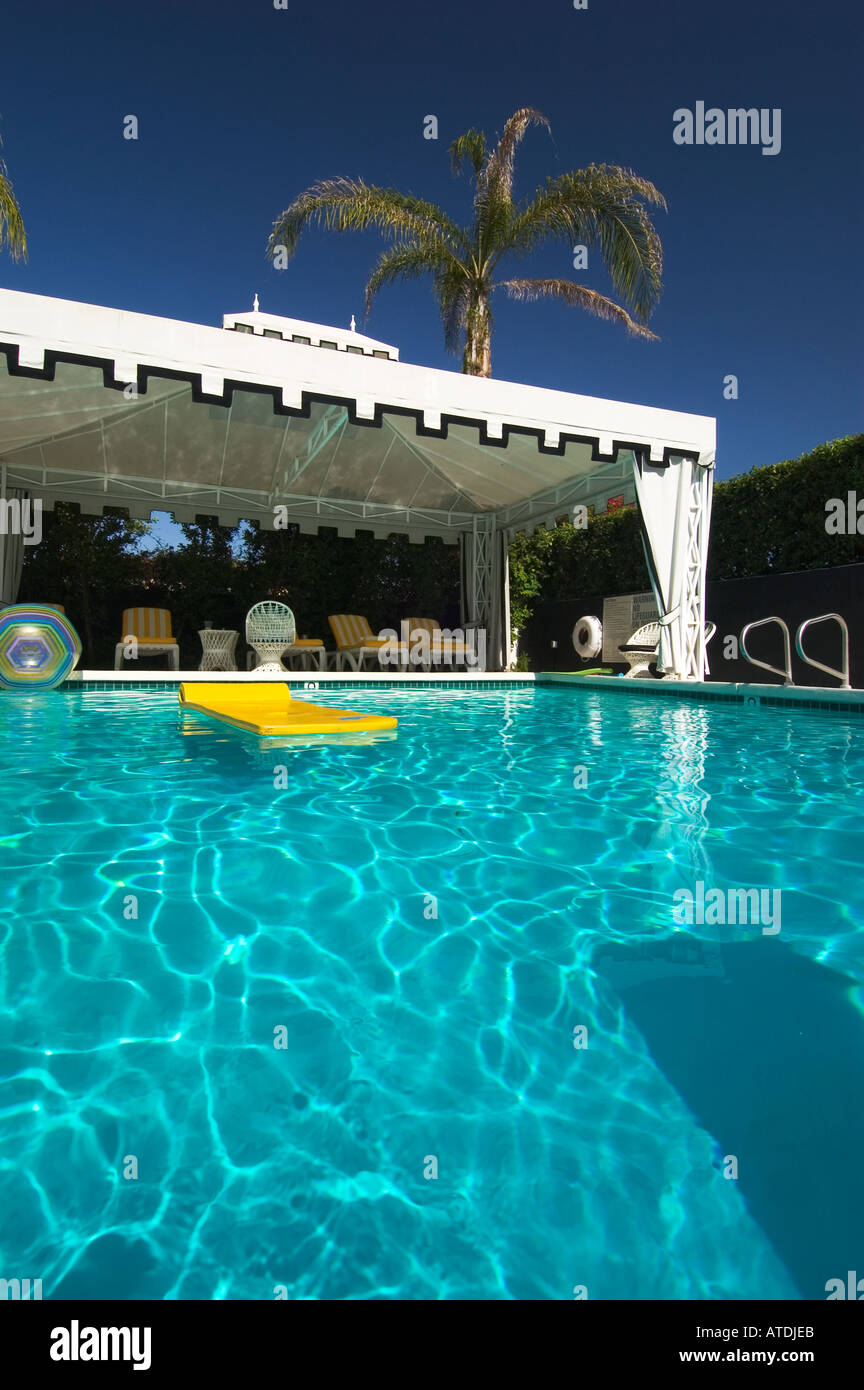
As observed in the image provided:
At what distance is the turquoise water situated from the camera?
39.7 inches

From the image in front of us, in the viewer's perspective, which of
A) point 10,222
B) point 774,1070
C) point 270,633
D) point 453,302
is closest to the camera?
point 774,1070

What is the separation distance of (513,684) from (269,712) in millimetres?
6095

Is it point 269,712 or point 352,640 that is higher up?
point 352,640

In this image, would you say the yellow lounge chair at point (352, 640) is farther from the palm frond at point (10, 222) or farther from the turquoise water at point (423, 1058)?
the turquoise water at point (423, 1058)

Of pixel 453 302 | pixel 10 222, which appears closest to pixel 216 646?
pixel 10 222

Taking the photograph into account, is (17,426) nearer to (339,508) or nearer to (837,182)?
(339,508)

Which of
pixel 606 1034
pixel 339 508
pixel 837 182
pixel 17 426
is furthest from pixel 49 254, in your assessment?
pixel 837 182

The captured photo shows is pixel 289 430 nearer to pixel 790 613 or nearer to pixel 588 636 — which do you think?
pixel 588 636

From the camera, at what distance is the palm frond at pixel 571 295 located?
12493 millimetres

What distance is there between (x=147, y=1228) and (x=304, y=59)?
1628cm

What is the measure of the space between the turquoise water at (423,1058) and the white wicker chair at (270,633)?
754 centimetres

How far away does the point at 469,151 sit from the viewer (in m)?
12.1

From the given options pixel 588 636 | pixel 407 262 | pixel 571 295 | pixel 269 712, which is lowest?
pixel 269 712

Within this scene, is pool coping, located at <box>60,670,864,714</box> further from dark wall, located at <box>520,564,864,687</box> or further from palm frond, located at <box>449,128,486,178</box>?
palm frond, located at <box>449,128,486,178</box>
